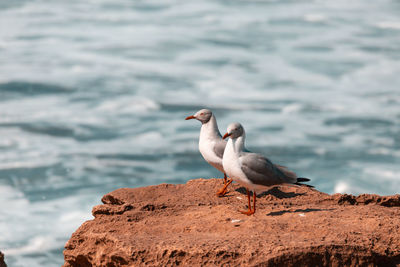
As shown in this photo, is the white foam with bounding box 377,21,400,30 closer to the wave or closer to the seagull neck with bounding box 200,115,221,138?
the wave

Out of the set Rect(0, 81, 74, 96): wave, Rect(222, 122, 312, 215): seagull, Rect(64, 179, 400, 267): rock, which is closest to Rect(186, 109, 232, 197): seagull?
Rect(64, 179, 400, 267): rock

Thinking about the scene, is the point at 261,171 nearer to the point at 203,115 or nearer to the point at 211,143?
the point at 211,143

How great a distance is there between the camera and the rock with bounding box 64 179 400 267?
6469mm

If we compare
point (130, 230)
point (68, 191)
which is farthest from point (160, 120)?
point (130, 230)

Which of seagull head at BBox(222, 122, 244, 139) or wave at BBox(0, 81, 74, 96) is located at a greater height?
wave at BBox(0, 81, 74, 96)

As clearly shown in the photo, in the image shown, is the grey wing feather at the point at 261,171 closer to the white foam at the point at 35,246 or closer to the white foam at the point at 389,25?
the white foam at the point at 35,246

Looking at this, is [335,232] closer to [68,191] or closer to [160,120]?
[68,191]

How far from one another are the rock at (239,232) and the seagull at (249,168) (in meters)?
0.33

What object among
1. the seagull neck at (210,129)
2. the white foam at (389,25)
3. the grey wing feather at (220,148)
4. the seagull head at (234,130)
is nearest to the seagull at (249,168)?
the seagull head at (234,130)

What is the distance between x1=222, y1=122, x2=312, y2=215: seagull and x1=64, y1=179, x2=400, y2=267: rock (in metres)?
0.33

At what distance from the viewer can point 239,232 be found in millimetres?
6922

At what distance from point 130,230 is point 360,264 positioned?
2314 millimetres

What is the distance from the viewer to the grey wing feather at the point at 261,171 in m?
7.48

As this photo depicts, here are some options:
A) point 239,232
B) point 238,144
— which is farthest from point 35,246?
point 239,232
